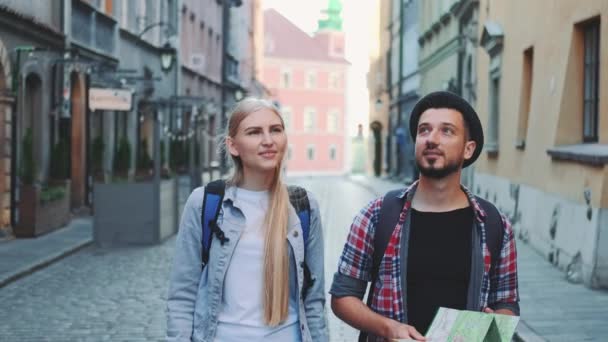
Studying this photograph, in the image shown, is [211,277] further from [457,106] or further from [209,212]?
[457,106]

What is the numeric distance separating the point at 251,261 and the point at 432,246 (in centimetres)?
76

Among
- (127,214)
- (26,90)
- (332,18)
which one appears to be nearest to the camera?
(127,214)

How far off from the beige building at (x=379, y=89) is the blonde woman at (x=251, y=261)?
47.3 metres

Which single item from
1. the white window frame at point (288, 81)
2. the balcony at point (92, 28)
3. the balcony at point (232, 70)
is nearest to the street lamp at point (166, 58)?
the balcony at point (92, 28)

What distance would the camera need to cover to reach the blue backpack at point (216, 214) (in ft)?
12.1

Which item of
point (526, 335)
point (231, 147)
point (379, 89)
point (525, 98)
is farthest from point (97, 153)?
point (379, 89)

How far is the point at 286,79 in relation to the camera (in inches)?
3723

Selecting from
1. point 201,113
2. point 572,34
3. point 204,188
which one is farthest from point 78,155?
point 204,188

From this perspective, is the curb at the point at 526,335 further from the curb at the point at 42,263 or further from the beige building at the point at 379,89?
the beige building at the point at 379,89

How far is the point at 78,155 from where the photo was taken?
2200 cm

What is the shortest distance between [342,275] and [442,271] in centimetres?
33

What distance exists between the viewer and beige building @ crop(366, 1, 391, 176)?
5444cm

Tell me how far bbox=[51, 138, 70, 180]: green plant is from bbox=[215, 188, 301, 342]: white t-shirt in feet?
51.9

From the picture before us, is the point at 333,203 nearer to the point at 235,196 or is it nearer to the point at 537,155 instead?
the point at 537,155
